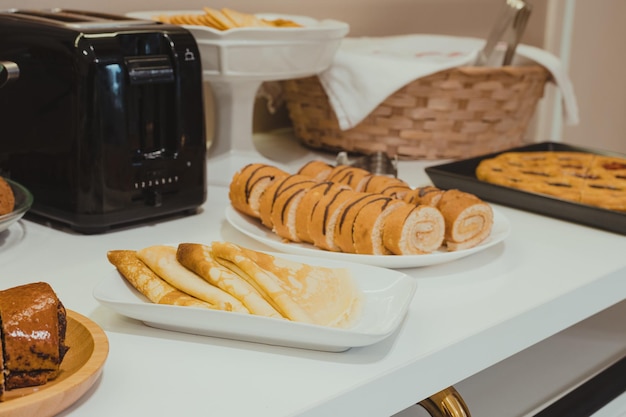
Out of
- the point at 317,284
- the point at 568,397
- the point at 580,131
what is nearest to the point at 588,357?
the point at 568,397

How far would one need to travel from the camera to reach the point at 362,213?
876mm

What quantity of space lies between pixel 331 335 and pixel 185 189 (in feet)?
1.47

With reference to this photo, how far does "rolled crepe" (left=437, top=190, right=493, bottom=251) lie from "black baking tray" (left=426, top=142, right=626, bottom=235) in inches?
7.5

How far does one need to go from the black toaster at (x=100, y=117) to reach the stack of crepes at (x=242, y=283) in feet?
0.72

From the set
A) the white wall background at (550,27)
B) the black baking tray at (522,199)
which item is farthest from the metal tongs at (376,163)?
the white wall background at (550,27)

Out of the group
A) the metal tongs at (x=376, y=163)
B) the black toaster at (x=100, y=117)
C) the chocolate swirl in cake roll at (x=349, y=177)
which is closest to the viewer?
the black toaster at (x=100, y=117)

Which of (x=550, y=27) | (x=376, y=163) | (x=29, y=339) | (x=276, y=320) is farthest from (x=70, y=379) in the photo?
(x=550, y=27)

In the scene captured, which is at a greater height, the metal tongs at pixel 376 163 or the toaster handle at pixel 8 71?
the toaster handle at pixel 8 71

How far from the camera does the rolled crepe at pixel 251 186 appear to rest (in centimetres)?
98

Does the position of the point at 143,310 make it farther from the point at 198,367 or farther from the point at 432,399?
the point at 432,399

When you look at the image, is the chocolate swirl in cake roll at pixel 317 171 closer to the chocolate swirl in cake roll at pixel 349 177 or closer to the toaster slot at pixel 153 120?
the chocolate swirl in cake roll at pixel 349 177

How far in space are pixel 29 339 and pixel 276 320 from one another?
0.19 metres

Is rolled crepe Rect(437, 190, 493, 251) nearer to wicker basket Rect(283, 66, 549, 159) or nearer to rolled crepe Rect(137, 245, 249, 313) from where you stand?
rolled crepe Rect(137, 245, 249, 313)

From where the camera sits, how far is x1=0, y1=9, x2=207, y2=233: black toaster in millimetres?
911
